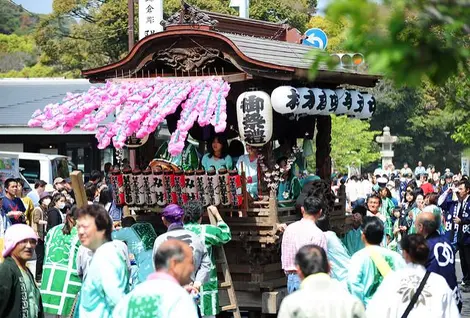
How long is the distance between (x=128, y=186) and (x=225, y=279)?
6.86 feet

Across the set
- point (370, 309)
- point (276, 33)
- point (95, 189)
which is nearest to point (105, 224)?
point (370, 309)

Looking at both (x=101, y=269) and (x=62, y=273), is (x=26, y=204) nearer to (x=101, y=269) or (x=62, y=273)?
(x=62, y=273)

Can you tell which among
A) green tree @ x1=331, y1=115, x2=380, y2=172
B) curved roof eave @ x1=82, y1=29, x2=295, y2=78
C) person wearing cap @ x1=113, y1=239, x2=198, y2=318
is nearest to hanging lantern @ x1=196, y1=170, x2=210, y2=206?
curved roof eave @ x1=82, y1=29, x2=295, y2=78

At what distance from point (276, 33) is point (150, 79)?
274 cm

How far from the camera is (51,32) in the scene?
49.2 metres

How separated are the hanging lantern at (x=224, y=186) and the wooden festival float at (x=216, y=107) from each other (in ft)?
0.04

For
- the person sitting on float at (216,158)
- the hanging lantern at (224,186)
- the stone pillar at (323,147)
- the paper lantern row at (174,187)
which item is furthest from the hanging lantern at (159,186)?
the stone pillar at (323,147)

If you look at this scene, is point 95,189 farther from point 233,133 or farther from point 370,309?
point 370,309

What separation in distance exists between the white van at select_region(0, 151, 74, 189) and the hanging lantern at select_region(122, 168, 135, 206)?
15.5 m

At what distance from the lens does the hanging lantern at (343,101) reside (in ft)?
45.1

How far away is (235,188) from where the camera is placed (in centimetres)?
1230

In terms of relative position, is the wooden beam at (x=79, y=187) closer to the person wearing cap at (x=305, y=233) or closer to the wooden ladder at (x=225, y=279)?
the wooden ladder at (x=225, y=279)

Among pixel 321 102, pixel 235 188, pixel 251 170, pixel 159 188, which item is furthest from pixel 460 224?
pixel 159 188

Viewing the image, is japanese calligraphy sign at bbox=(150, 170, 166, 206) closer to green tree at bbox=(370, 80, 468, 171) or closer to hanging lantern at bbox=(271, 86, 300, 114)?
hanging lantern at bbox=(271, 86, 300, 114)
